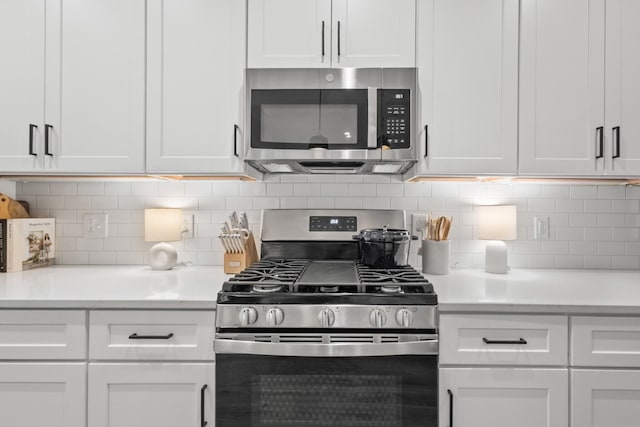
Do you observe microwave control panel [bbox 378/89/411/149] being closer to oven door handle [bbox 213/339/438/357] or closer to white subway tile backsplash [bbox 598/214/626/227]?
oven door handle [bbox 213/339/438/357]

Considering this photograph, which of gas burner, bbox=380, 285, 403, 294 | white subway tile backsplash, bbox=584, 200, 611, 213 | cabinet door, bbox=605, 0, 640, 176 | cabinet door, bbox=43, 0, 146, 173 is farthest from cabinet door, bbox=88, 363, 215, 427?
white subway tile backsplash, bbox=584, 200, 611, 213

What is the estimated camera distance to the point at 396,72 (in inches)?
68.1

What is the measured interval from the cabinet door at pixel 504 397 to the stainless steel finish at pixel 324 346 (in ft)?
0.51

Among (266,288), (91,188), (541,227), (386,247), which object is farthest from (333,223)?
(91,188)

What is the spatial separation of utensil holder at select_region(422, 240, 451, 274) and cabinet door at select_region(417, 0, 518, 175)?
356 millimetres

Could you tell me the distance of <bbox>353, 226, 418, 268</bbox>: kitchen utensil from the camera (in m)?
1.80

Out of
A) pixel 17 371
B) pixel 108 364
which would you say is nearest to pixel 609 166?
pixel 108 364

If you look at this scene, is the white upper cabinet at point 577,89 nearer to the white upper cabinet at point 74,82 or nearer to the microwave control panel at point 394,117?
the microwave control panel at point 394,117

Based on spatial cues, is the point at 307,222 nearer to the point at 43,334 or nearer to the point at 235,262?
the point at 235,262

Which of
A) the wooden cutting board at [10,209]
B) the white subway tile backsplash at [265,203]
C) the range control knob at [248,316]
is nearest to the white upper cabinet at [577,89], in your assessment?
the white subway tile backsplash at [265,203]

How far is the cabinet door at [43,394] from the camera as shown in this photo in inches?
55.2

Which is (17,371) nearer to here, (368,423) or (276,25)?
(368,423)

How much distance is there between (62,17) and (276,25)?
934mm

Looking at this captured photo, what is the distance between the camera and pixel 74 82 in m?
1.77
